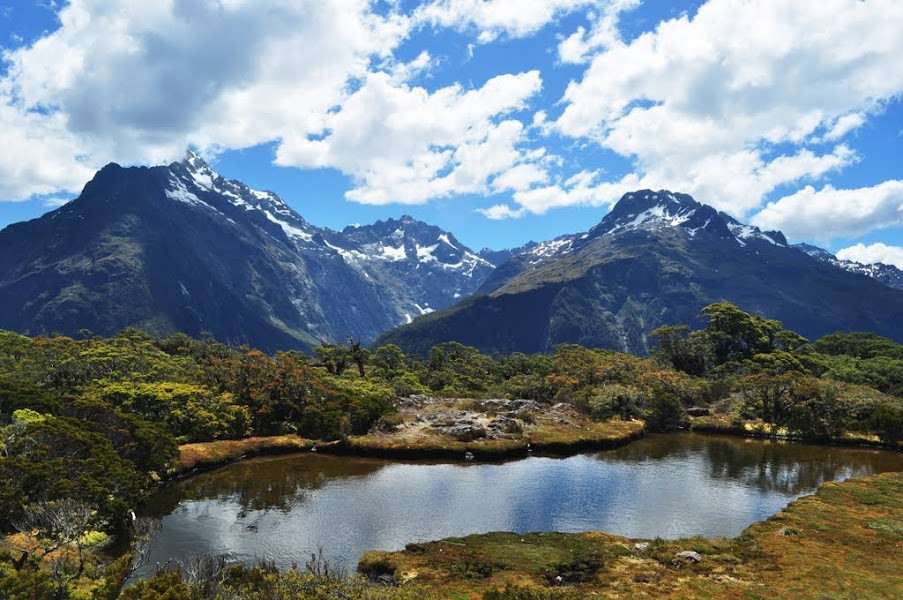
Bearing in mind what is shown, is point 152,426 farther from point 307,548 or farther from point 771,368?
point 771,368

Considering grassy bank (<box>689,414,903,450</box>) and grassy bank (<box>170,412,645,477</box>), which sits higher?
grassy bank (<box>689,414,903,450</box>)

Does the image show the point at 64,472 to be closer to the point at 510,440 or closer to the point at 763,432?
the point at 510,440

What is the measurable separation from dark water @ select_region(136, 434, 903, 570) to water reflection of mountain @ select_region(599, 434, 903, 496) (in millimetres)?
294

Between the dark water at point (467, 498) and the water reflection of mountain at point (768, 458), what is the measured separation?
29 cm

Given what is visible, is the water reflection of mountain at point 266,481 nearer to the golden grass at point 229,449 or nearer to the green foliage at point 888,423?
the golden grass at point 229,449

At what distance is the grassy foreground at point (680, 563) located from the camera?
40.8 metres

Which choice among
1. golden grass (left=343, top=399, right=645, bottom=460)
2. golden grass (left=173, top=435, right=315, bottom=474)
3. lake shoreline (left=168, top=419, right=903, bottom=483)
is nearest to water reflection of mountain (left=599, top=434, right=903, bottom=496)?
golden grass (left=343, top=399, right=645, bottom=460)

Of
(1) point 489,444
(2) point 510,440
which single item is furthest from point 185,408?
(2) point 510,440

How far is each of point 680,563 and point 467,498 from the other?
91.6ft

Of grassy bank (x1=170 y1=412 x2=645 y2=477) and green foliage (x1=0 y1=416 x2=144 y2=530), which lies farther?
grassy bank (x1=170 y1=412 x2=645 y2=477)

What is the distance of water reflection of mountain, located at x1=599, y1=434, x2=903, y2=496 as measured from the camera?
255 feet

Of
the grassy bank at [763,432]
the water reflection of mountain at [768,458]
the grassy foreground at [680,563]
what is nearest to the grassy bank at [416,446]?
the water reflection of mountain at [768,458]

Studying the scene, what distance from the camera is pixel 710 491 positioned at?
233 feet

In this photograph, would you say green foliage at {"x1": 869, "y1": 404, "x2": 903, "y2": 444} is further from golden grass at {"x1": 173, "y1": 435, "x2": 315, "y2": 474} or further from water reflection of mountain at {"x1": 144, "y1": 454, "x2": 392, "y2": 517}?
golden grass at {"x1": 173, "y1": 435, "x2": 315, "y2": 474}
